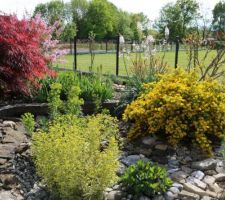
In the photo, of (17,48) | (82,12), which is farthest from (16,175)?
(82,12)

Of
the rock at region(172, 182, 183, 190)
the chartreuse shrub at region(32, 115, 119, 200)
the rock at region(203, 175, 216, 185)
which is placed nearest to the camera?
the chartreuse shrub at region(32, 115, 119, 200)

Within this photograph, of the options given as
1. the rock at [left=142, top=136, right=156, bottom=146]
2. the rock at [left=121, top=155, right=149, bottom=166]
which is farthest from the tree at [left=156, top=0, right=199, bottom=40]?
the rock at [left=121, top=155, right=149, bottom=166]

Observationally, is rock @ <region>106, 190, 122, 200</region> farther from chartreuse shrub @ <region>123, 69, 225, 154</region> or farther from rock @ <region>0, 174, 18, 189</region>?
chartreuse shrub @ <region>123, 69, 225, 154</region>

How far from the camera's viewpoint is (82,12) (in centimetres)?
6078

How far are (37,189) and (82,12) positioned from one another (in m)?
58.9

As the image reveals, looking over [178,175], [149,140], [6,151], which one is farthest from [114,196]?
[149,140]

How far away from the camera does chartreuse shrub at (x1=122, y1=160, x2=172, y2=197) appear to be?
11.4 ft

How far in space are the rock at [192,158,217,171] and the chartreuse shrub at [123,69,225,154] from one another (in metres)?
0.21

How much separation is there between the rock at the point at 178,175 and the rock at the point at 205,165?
23 centimetres

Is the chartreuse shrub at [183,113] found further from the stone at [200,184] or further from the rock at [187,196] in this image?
the rock at [187,196]

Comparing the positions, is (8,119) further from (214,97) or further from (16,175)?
(214,97)

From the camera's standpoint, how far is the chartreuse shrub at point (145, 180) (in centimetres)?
347

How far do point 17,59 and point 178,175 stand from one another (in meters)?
3.09

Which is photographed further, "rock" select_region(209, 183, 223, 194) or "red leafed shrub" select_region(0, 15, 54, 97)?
"red leafed shrub" select_region(0, 15, 54, 97)
